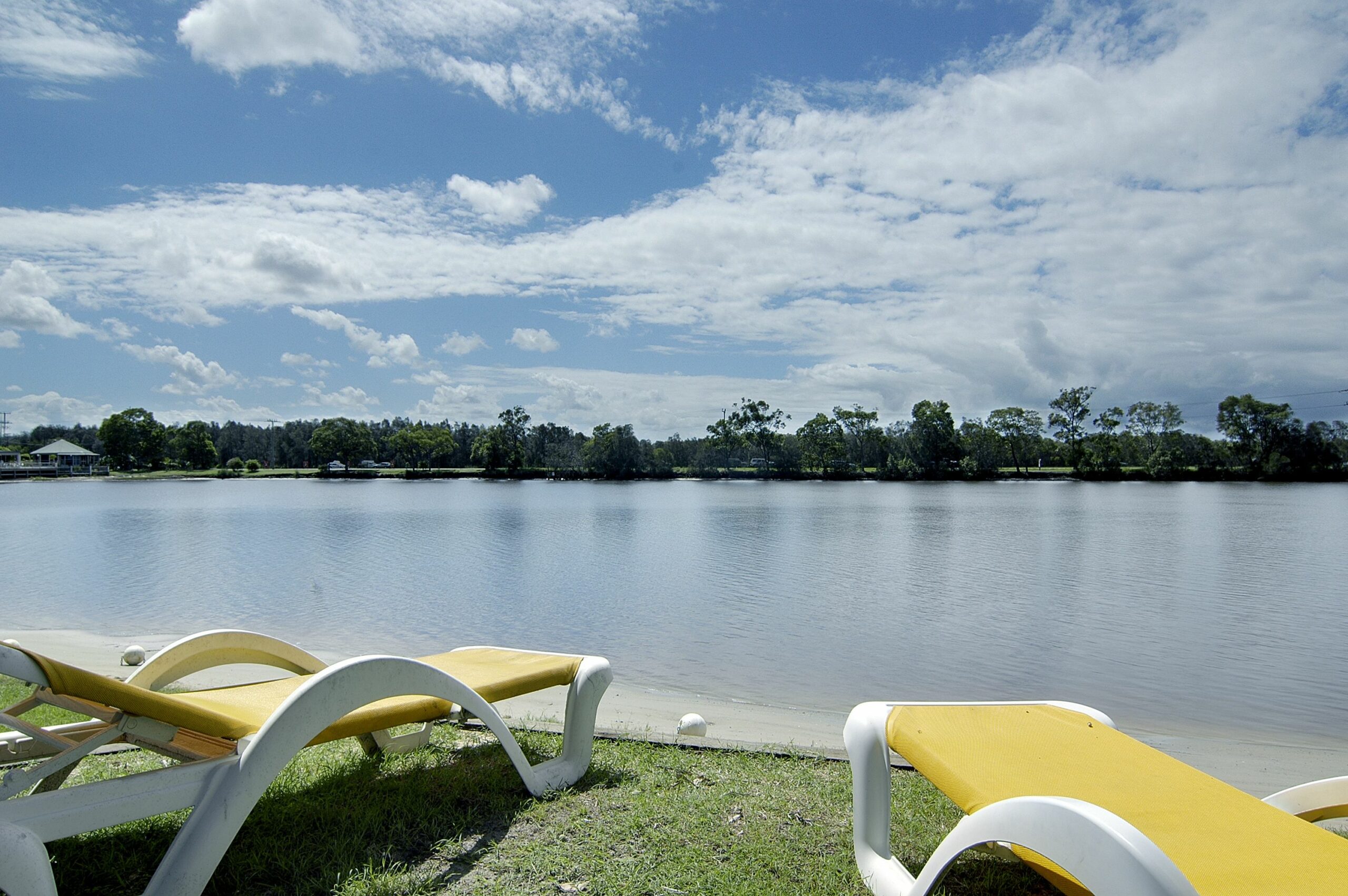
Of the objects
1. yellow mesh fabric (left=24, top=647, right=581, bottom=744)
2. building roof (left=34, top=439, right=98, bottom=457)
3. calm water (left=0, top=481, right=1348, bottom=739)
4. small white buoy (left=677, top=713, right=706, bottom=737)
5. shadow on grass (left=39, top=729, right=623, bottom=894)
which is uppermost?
building roof (left=34, top=439, right=98, bottom=457)

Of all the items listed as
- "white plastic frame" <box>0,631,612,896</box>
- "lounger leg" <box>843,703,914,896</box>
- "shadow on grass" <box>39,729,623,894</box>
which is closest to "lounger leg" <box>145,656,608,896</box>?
"white plastic frame" <box>0,631,612,896</box>

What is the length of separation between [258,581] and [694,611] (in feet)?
34.0

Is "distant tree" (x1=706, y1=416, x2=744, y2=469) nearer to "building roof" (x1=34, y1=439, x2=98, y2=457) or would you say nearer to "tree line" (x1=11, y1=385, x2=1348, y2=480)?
"tree line" (x1=11, y1=385, x2=1348, y2=480)

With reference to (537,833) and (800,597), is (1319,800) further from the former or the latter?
(800,597)

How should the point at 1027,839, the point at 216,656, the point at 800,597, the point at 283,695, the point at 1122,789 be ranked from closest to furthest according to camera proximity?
the point at 1027,839, the point at 1122,789, the point at 283,695, the point at 216,656, the point at 800,597

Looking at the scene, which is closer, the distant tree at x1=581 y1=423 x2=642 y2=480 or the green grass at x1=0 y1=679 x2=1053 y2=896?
the green grass at x1=0 y1=679 x2=1053 y2=896

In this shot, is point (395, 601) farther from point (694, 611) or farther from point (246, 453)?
point (246, 453)

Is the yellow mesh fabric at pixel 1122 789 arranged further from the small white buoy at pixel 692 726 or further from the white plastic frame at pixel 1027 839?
the small white buoy at pixel 692 726

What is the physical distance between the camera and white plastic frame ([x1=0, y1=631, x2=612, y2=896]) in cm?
211

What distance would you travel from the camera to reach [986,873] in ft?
9.59

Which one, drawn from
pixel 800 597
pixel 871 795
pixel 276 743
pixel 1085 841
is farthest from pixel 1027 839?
pixel 800 597

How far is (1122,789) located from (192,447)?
401ft

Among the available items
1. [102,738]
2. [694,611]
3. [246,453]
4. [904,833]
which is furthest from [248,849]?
[246,453]

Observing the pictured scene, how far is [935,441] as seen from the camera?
94500mm
